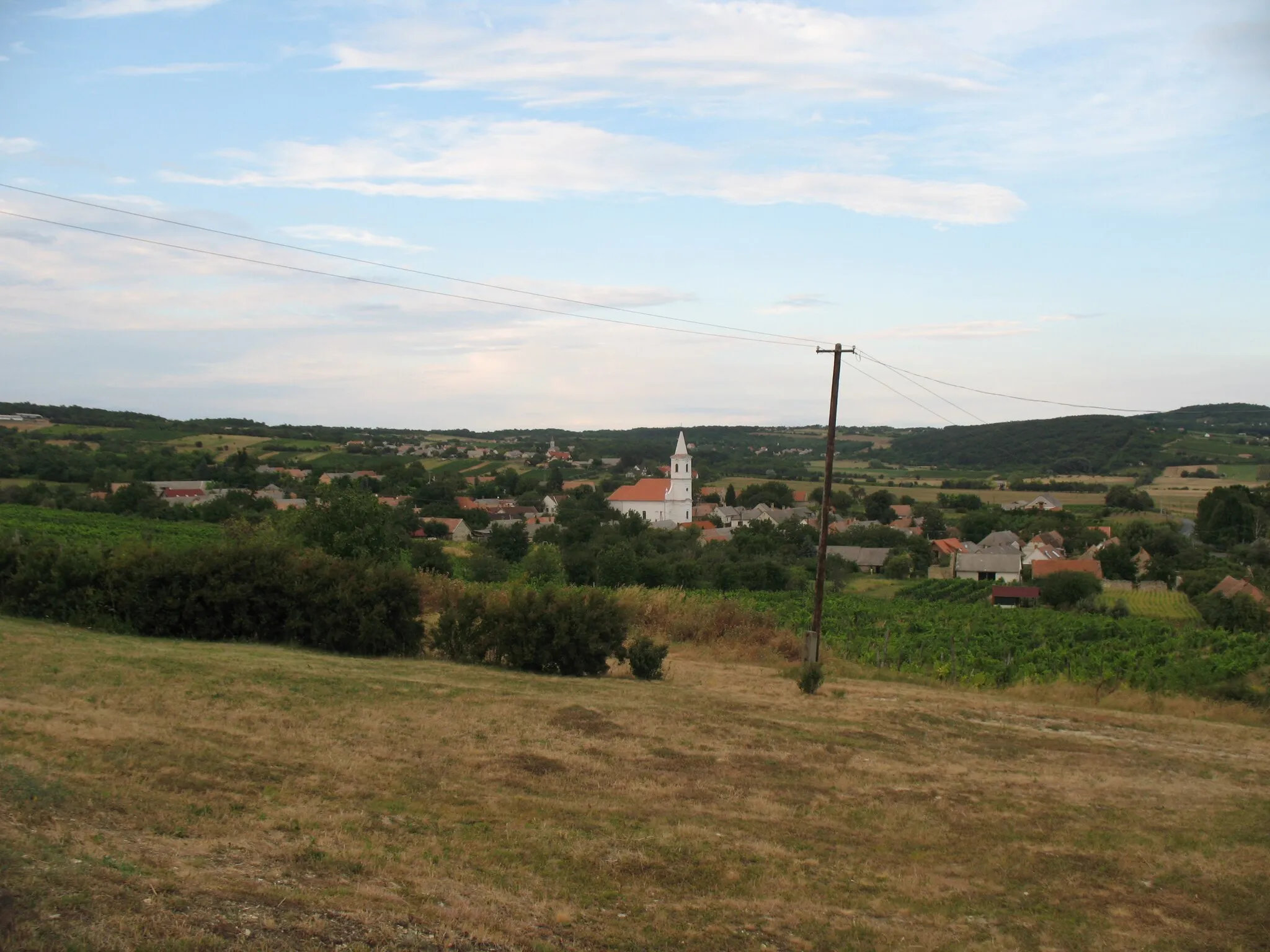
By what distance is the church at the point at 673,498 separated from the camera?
10806cm

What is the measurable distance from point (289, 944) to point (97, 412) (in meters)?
128

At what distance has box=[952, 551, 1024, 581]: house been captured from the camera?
73.7 meters

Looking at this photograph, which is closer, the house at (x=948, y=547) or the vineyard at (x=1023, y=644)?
the vineyard at (x=1023, y=644)

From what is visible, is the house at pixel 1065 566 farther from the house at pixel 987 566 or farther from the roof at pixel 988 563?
the roof at pixel 988 563

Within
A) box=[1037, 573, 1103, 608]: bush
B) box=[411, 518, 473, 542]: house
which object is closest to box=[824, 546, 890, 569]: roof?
box=[1037, 573, 1103, 608]: bush

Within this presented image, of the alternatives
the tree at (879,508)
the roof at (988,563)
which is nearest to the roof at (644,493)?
the tree at (879,508)

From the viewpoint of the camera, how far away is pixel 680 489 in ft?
355

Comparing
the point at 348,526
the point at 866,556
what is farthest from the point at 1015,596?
the point at 348,526

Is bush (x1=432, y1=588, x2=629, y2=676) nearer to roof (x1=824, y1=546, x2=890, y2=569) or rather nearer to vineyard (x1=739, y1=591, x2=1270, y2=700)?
vineyard (x1=739, y1=591, x2=1270, y2=700)

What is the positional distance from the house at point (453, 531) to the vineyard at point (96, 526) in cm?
2041

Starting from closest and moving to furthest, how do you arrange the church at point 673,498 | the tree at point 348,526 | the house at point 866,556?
the tree at point 348,526
the house at point 866,556
the church at point 673,498

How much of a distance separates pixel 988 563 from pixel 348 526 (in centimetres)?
5725

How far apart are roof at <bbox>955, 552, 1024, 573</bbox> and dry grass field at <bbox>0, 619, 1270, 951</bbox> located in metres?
61.0

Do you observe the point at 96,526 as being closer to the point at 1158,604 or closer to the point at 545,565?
the point at 545,565
